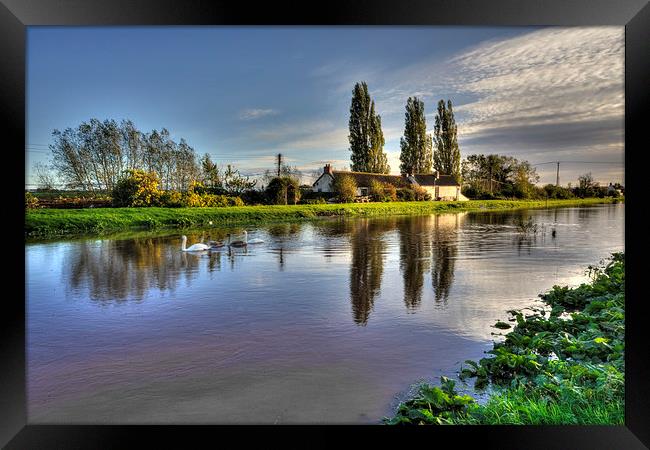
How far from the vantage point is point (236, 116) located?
22.4 metres

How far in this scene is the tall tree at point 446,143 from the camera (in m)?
27.4

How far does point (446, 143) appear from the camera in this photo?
1093 inches

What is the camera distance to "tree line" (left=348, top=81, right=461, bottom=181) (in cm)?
2606

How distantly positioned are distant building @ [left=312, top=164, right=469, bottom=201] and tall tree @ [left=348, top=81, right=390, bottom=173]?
2.92 feet

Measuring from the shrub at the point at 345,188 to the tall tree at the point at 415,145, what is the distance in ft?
15.6

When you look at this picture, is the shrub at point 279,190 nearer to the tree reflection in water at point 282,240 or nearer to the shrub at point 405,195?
the tree reflection in water at point 282,240

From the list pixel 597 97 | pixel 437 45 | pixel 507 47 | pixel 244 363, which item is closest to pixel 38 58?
pixel 437 45

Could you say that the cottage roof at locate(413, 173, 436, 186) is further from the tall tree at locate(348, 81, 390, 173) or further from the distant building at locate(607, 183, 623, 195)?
the distant building at locate(607, 183, 623, 195)

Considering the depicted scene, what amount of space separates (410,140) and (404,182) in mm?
2414

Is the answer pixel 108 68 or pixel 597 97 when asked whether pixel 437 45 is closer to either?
pixel 597 97

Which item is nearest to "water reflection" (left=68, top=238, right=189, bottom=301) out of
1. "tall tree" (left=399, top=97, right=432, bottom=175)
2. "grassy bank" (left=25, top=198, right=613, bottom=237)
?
"grassy bank" (left=25, top=198, right=613, bottom=237)

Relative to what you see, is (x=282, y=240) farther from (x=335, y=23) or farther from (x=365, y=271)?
(x=335, y=23)

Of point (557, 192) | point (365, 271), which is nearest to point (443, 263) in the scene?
point (365, 271)

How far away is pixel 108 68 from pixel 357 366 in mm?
18987
